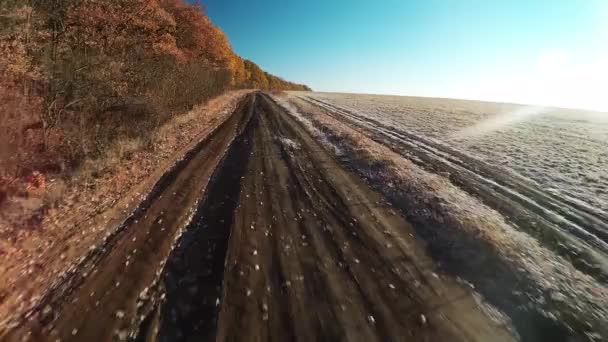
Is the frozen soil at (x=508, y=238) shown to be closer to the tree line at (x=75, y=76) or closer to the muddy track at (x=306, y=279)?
the muddy track at (x=306, y=279)

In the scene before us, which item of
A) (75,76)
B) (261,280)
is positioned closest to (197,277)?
(261,280)

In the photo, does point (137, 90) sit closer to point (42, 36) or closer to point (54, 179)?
point (42, 36)

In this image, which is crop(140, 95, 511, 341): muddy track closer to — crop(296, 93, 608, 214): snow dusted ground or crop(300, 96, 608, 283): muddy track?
crop(300, 96, 608, 283): muddy track

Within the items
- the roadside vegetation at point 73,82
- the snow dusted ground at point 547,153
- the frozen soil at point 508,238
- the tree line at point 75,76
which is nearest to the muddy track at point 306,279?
the frozen soil at point 508,238

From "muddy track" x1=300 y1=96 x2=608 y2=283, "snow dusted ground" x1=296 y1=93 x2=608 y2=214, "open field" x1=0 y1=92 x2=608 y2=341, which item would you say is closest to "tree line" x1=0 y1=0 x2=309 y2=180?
"open field" x1=0 y1=92 x2=608 y2=341

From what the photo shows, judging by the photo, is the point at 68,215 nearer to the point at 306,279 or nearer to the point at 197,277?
the point at 197,277
